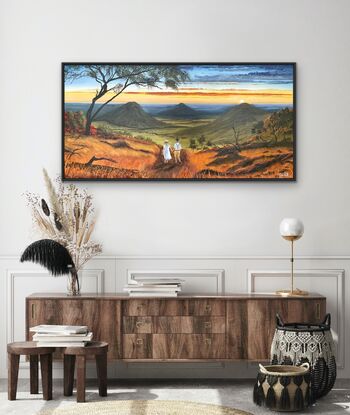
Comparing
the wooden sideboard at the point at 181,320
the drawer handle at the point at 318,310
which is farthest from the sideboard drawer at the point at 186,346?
the drawer handle at the point at 318,310

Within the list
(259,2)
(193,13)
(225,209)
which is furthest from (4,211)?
(259,2)

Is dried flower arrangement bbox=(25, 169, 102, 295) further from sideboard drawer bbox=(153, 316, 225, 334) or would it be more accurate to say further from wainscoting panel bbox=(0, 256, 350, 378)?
sideboard drawer bbox=(153, 316, 225, 334)

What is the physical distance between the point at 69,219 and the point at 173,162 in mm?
786

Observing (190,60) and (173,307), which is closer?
(173,307)

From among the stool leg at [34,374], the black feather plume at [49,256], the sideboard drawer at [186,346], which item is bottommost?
the stool leg at [34,374]

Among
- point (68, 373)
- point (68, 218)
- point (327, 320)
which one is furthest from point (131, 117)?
point (327, 320)

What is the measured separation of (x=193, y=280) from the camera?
5.71 meters

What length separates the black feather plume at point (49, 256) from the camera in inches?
212

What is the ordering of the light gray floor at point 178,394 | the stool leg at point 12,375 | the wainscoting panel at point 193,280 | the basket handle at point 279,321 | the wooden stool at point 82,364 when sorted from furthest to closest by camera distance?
the wainscoting panel at point 193,280
the basket handle at point 279,321
the stool leg at point 12,375
the wooden stool at point 82,364
the light gray floor at point 178,394

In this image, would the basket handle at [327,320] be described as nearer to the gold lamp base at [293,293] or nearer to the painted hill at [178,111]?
the gold lamp base at [293,293]

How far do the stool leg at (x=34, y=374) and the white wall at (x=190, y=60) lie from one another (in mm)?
653

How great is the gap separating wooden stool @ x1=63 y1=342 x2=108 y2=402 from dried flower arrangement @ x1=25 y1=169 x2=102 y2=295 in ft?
1.84

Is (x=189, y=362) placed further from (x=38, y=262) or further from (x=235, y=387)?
(x=38, y=262)

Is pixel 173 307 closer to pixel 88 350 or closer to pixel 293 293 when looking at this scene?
pixel 88 350
